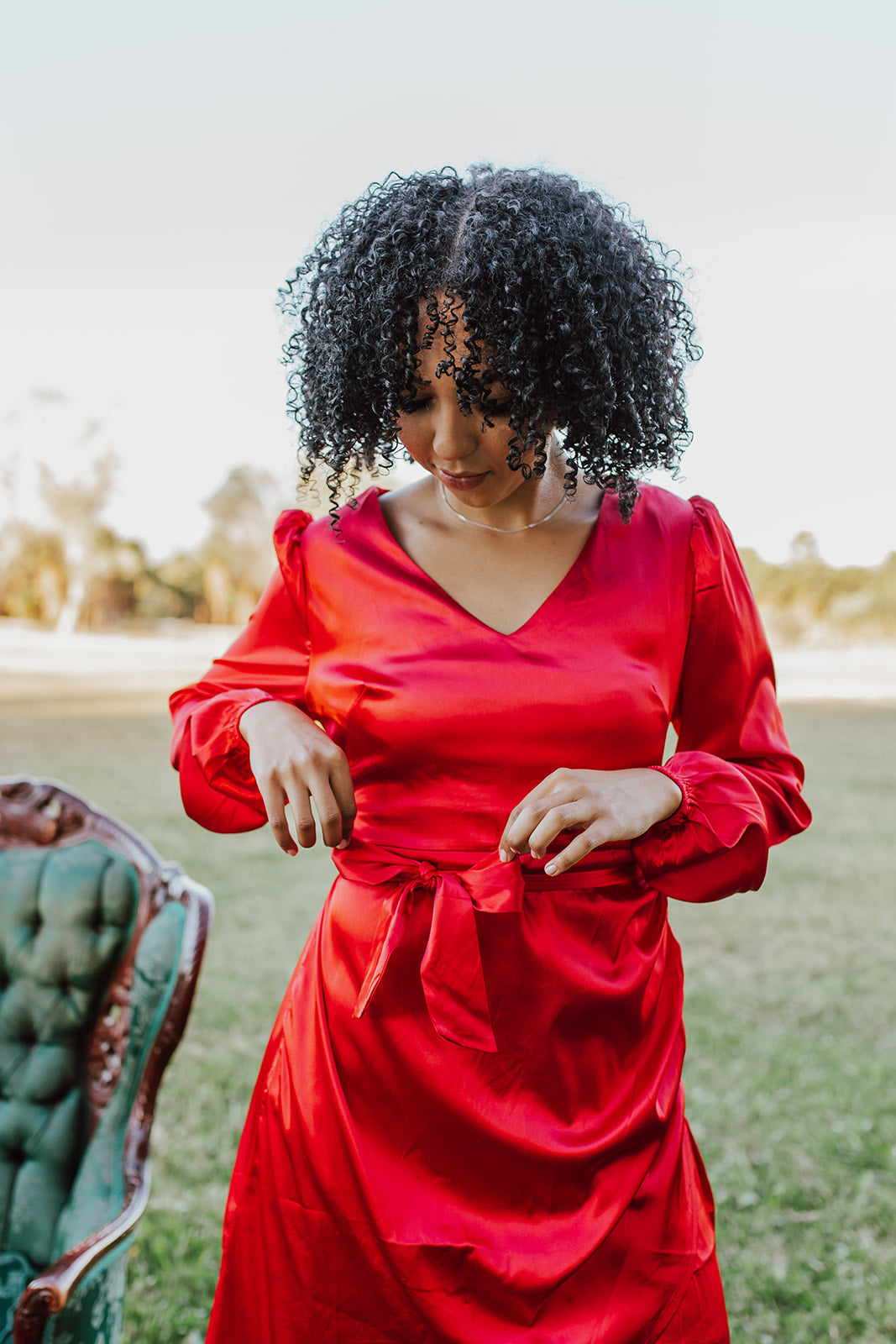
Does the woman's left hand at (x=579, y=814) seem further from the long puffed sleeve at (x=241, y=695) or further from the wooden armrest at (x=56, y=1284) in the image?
the wooden armrest at (x=56, y=1284)

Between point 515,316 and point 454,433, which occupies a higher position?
point 515,316

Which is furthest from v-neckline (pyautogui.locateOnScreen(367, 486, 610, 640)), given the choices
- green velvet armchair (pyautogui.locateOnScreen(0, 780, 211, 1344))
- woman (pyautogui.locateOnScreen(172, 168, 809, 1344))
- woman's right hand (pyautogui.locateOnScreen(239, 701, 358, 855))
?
green velvet armchair (pyautogui.locateOnScreen(0, 780, 211, 1344))

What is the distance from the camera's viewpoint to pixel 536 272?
1.11 metres

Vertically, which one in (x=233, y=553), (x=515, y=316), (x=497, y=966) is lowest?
(x=233, y=553)

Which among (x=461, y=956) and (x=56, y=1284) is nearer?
(x=461, y=956)

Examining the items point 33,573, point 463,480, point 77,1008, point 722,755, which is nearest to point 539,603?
point 463,480

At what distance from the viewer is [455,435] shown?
113cm

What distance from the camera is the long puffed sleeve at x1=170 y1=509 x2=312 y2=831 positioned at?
1248mm

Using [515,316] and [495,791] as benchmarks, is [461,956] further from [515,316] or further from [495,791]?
[515,316]

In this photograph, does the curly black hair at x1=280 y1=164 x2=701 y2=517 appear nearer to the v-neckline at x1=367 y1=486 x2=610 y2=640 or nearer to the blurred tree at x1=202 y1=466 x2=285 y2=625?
the v-neckline at x1=367 y1=486 x2=610 y2=640

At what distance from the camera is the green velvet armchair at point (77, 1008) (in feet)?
6.38

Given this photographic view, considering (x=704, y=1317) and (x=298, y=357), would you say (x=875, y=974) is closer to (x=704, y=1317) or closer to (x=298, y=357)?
(x=704, y=1317)

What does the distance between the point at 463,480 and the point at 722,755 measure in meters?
0.47

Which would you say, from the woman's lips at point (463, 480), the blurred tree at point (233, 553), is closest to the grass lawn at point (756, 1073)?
the woman's lips at point (463, 480)
